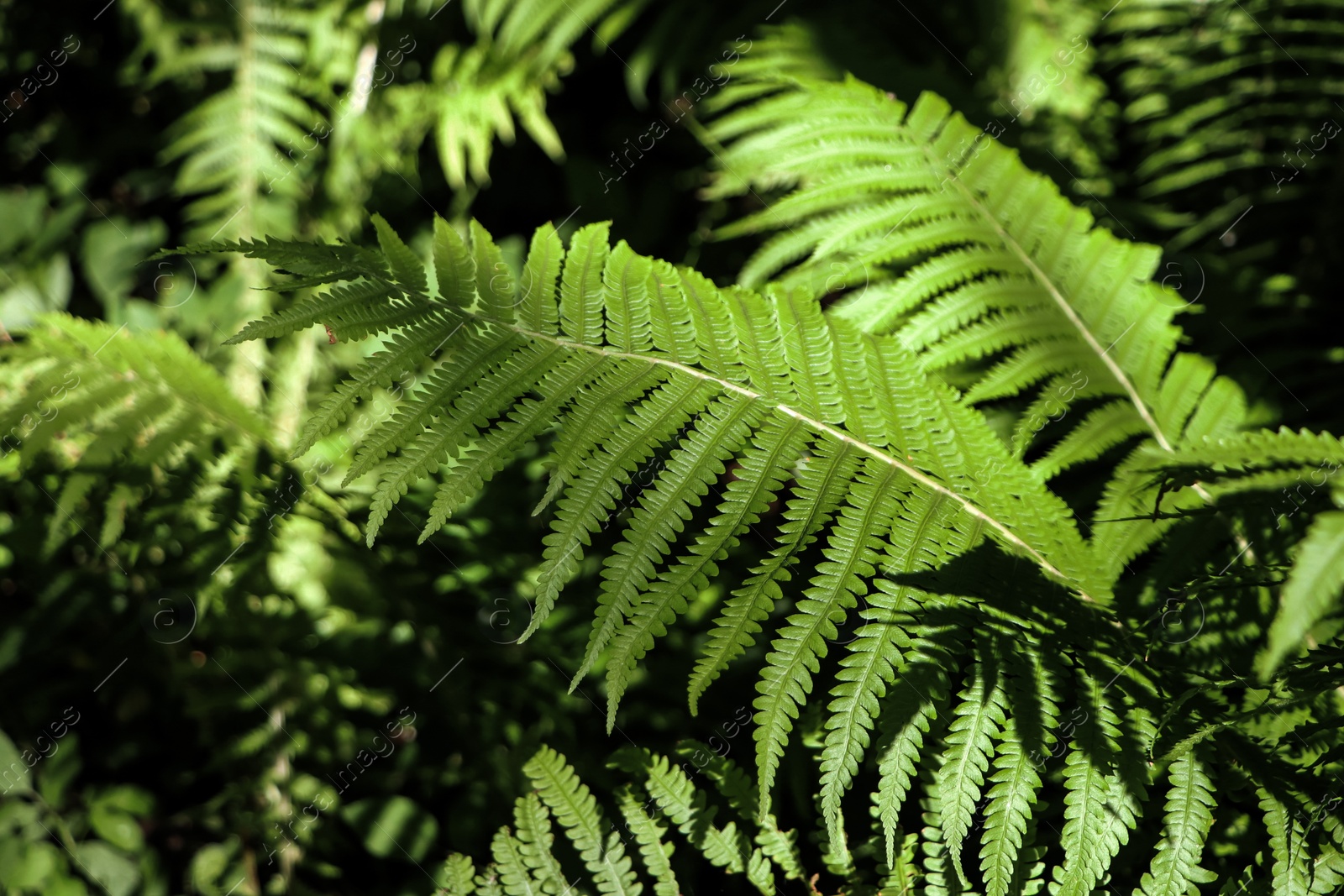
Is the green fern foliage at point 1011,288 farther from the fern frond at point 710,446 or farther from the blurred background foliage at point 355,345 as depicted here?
the blurred background foliage at point 355,345

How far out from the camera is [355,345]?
101 inches

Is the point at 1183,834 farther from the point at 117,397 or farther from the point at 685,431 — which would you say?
the point at 117,397

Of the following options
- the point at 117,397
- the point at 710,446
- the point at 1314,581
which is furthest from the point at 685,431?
the point at 117,397

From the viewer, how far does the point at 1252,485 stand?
914mm

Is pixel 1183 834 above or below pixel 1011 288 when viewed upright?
below

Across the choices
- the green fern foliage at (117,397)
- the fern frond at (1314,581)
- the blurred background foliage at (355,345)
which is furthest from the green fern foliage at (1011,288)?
the green fern foliage at (117,397)

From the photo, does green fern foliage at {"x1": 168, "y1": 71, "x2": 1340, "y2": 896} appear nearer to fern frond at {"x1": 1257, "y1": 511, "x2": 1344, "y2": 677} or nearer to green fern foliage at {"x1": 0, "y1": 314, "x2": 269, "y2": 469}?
fern frond at {"x1": 1257, "y1": 511, "x2": 1344, "y2": 677}

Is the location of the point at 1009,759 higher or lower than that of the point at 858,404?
lower

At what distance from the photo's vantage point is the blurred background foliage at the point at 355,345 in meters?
1.69

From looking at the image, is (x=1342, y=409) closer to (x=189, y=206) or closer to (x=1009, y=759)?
(x=1009, y=759)

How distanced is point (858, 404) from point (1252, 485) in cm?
43

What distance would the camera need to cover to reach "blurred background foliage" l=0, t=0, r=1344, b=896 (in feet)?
5.56

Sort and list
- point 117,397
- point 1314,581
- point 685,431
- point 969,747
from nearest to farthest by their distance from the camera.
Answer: point 1314,581 → point 969,747 → point 685,431 → point 117,397

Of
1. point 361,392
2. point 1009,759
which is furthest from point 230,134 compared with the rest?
point 1009,759
